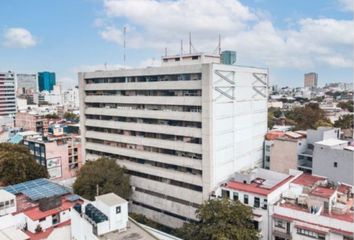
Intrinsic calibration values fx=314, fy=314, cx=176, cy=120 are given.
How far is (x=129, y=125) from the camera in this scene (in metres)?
33.6

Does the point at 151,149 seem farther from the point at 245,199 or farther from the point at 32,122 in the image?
the point at 32,122

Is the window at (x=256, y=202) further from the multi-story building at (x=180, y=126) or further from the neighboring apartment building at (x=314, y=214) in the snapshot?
the multi-story building at (x=180, y=126)

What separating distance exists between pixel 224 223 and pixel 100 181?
14488mm

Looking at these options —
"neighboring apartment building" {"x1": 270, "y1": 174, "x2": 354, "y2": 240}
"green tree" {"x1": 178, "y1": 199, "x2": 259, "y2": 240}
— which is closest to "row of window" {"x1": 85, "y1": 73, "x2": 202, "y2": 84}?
"green tree" {"x1": 178, "y1": 199, "x2": 259, "y2": 240}

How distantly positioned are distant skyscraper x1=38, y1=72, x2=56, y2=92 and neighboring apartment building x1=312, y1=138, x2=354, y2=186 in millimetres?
171371

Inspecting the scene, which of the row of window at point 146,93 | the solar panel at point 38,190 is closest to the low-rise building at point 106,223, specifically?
the solar panel at point 38,190

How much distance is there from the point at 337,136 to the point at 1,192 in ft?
108

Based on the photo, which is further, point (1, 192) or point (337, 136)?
point (337, 136)

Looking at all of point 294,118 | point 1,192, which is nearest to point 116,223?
point 1,192

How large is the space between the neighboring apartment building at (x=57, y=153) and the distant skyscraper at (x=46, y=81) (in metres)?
139

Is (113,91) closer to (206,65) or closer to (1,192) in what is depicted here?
(206,65)

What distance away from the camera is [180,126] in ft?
95.6

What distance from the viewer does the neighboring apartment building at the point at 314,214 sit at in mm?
20125

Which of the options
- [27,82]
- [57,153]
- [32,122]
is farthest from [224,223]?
[27,82]
